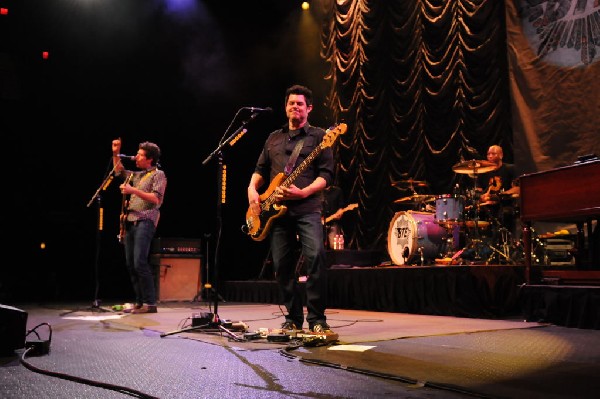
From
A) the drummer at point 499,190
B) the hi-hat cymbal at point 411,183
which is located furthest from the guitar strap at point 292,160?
the hi-hat cymbal at point 411,183

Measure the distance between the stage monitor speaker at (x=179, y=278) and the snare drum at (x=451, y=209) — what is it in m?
4.06

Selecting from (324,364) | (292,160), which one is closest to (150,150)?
(292,160)

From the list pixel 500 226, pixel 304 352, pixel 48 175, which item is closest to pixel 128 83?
pixel 48 175

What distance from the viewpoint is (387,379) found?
2.59 m

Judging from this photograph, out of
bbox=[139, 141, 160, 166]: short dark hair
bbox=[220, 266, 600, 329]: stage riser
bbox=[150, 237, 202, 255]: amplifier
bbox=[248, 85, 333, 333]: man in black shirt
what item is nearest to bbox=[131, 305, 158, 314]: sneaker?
bbox=[139, 141, 160, 166]: short dark hair

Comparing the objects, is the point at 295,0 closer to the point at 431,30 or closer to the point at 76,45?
the point at 431,30

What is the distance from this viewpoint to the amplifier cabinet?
902cm

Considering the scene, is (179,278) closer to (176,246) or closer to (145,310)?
(176,246)

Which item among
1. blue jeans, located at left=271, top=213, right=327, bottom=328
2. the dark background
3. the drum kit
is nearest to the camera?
blue jeans, located at left=271, top=213, right=327, bottom=328

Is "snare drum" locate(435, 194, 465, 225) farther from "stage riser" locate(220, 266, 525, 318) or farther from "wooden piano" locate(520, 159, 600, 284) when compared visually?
"wooden piano" locate(520, 159, 600, 284)

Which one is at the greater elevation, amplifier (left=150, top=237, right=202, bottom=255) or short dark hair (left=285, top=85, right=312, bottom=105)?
short dark hair (left=285, top=85, right=312, bottom=105)

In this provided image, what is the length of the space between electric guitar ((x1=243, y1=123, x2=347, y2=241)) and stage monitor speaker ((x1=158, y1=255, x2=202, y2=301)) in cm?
501

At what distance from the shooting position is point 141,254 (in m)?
6.40

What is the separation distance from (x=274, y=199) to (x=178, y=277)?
18.5 feet
